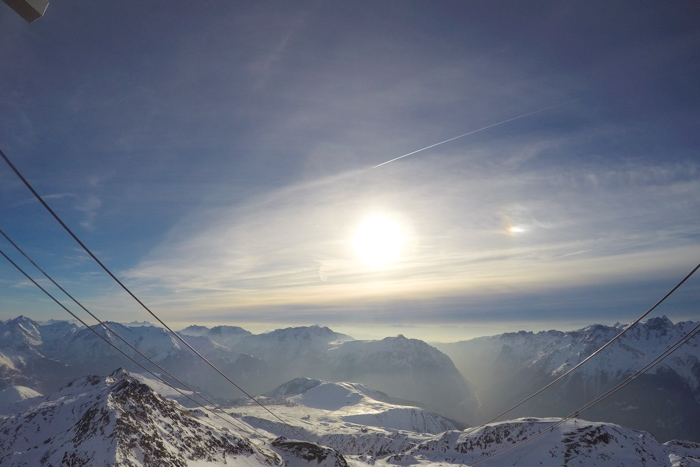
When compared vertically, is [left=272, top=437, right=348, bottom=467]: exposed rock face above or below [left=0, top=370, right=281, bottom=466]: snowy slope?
below

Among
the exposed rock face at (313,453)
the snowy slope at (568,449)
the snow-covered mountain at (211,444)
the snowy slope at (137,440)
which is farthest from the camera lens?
the snowy slope at (568,449)

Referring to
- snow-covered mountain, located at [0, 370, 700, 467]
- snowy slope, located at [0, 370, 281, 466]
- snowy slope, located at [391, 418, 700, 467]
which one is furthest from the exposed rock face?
snowy slope, located at [391, 418, 700, 467]

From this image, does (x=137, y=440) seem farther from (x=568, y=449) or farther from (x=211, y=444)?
(x=568, y=449)

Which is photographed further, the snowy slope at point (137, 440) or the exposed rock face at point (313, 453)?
the exposed rock face at point (313, 453)

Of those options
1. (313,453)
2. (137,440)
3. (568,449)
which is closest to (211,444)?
(137,440)

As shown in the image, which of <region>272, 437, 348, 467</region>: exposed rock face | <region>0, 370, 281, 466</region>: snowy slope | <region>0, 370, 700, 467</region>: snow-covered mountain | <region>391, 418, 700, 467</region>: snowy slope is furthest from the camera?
<region>391, 418, 700, 467</region>: snowy slope

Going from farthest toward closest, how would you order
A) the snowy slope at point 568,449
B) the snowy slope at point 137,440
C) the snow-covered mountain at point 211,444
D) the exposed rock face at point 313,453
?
the snowy slope at point 568,449
the exposed rock face at point 313,453
the snow-covered mountain at point 211,444
the snowy slope at point 137,440

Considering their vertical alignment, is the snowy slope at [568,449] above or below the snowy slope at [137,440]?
below

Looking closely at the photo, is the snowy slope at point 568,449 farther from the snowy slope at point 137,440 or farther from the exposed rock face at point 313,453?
the snowy slope at point 137,440

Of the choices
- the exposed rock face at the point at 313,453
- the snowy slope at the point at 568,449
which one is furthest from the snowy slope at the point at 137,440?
the snowy slope at the point at 568,449

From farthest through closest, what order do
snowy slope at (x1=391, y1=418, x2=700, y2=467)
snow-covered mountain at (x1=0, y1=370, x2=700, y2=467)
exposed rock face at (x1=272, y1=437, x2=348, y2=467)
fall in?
1. snowy slope at (x1=391, y1=418, x2=700, y2=467)
2. exposed rock face at (x1=272, y1=437, x2=348, y2=467)
3. snow-covered mountain at (x1=0, y1=370, x2=700, y2=467)

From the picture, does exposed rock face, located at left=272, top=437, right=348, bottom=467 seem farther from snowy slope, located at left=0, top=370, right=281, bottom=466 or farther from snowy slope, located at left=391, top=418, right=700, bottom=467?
snowy slope, located at left=391, top=418, right=700, bottom=467

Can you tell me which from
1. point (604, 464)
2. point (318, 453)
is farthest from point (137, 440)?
point (604, 464)
